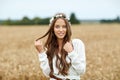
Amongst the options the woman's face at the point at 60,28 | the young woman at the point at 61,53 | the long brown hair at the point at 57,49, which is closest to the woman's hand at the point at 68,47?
the young woman at the point at 61,53

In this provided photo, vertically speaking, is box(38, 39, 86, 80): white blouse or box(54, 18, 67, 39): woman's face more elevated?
box(54, 18, 67, 39): woman's face

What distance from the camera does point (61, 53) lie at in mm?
5250

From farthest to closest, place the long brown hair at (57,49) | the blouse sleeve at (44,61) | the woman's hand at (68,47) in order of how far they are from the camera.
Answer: the blouse sleeve at (44,61) < the long brown hair at (57,49) < the woman's hand at (68,47)

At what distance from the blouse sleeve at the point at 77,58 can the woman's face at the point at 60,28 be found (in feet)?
0.56

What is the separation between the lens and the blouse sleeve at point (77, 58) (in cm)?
507

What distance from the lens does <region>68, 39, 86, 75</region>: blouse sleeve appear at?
16.6ft

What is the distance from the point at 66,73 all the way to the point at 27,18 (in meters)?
73.5

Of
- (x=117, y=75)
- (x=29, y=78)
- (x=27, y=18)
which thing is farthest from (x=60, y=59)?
(x=27, y=18)

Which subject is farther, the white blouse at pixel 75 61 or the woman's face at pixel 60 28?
the woman's face at pixel 60 28

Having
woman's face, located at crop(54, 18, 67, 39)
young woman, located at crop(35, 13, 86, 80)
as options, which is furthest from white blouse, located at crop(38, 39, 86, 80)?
woman's face, located at crop(54, 18, 67, 39)

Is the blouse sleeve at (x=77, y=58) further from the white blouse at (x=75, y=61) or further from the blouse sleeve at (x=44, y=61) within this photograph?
the blouse sleeve at (x=44, y=61)

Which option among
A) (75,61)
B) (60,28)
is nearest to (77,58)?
(75,61)

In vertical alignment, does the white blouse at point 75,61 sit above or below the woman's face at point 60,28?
below

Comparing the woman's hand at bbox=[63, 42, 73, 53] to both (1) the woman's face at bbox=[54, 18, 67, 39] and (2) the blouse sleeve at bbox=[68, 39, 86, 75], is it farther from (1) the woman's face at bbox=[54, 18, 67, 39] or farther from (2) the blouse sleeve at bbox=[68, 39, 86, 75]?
(1) the woman's face at bbox=[54, 18, 67, 39]
